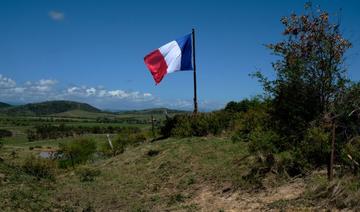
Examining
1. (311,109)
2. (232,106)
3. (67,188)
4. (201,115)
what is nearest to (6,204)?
(67,188)

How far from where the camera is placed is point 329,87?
11.5m

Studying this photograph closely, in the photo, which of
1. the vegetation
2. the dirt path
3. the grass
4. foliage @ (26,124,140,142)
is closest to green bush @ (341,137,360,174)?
the vegetation

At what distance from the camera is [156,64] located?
21.5 m

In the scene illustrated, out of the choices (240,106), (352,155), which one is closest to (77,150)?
(240,106)

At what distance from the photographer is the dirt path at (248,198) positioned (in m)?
9.66

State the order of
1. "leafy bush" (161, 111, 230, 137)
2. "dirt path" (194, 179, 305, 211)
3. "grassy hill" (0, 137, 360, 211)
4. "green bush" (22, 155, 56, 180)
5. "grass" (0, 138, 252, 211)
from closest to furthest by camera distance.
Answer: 1. "grassy hill" (0, 137, 360, 211)
2. "dirt path" (194, 179, 305, 211)
3. "grass" (0, 138, 252, 211)
4. "leafy bush" (161, 111, 230, 137)
5. "green bush" (22, 155, 56, 180)

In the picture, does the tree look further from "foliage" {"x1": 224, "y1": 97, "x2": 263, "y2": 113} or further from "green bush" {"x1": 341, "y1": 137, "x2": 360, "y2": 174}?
"foliage" {"x1": 224, "y1": 97, "x2": 263, "y2": 113}

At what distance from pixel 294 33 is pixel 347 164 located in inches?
167

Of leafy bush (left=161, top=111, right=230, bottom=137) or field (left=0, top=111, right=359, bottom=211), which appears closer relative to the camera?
field (left=0, top=111, right=359, bottom=211)

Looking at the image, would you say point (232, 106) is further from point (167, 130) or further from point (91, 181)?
point (91, 181)

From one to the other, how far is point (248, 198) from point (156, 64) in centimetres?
1210

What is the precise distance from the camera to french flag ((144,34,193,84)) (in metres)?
21.4

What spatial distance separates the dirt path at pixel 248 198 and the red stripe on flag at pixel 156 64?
33.9 feet

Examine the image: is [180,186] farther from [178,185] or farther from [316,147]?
[316,147]
